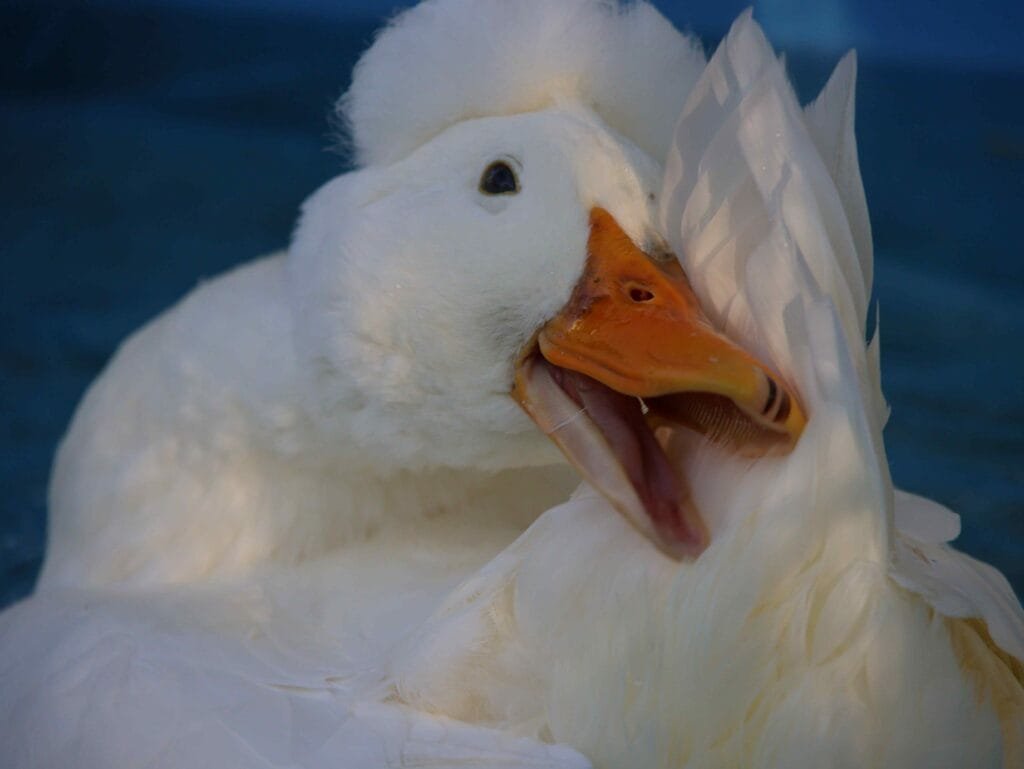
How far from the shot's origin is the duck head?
1357 mm

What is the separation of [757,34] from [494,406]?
0.54 metres

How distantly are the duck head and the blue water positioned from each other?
939 millimetres

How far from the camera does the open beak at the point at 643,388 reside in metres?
1.23

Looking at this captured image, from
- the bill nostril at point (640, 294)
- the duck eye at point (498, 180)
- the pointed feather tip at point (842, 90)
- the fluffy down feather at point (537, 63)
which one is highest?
the pointed feather tip at point (842, 90)

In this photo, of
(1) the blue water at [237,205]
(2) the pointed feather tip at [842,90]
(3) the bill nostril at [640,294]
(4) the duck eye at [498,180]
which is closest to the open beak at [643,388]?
(3) the bill nostril at [640,294]

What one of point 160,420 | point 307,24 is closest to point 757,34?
point 160,420

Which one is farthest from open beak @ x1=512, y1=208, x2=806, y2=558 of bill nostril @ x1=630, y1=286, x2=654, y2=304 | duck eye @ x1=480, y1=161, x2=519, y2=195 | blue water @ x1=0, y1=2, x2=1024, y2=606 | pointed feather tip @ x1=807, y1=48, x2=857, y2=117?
blue water @ x1=0, y1=2, x2=1024, y2=606

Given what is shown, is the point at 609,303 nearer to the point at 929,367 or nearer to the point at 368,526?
the point at 368,526

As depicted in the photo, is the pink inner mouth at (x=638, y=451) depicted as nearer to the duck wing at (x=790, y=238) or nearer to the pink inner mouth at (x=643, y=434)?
the pink inner mouth at (x=643, y=434)

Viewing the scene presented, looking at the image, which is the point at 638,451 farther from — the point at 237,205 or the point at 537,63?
the point at 237,205

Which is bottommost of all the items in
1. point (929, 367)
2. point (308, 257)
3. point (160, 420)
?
point (929, 367)

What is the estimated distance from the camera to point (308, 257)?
1.72m

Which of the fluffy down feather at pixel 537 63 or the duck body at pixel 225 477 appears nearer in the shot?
the fluffy down feather at pixel 537 63

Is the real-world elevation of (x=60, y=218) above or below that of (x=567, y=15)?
below
